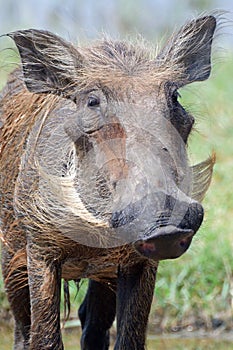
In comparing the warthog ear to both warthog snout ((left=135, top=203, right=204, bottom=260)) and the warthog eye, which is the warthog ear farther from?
warthog snout ((left=135, top=203, right=204, bottom=260))

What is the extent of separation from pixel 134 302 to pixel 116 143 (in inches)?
36.3

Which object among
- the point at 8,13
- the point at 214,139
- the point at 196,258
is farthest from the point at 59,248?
the point at 8,13

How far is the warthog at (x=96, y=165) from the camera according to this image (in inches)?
157

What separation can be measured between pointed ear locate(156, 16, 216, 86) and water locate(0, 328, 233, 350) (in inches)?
81.5

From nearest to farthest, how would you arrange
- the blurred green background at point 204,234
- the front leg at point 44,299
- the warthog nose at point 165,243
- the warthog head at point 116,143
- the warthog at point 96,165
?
the warthog nose at point 165,243, the warthog head at point 116,143, the warthog at point 96,165, the front leg at point 44,299, the blurred green background at point 204,234

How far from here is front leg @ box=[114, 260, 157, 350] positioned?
471 centimetres

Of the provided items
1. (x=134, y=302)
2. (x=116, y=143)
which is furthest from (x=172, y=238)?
(x=134, y=302)

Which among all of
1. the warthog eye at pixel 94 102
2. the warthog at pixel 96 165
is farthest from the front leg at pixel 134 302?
the warthog eye at pixel 94 102

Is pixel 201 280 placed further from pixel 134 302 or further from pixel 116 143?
pixel 116 143

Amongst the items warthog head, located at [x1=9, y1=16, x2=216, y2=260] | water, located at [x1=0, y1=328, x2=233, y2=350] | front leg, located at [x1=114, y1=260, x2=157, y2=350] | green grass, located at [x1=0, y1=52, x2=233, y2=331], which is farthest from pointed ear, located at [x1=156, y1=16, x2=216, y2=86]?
water, located at [x1=0, y1=328, x2=233, y2=350]

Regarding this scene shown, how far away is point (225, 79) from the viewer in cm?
1105

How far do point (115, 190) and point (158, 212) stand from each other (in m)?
0.37

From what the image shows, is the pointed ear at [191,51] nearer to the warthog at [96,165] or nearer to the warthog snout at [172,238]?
the warthog at [96,165]

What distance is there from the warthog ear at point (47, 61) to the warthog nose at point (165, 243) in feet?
3.38
